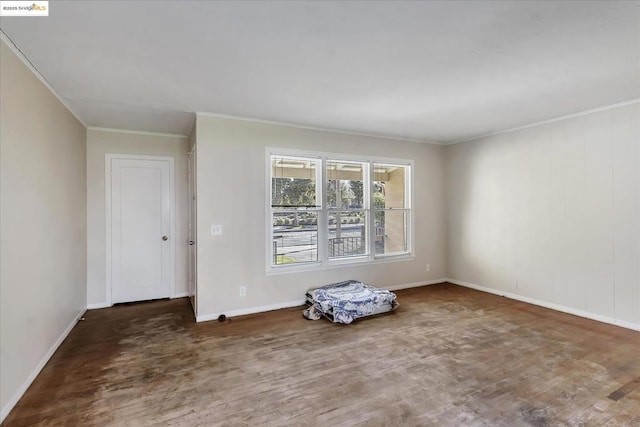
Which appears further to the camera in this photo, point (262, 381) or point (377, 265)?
point (377, 265)

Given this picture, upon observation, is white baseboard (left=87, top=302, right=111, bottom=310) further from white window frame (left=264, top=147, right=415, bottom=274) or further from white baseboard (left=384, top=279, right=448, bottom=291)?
white baseboard (left=384, top=279, right=448, bottom=291)

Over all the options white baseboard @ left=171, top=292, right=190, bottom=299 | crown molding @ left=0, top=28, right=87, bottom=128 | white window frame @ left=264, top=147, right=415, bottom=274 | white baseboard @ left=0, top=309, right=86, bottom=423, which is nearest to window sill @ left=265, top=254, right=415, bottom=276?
white window frame @ left=264, top=147, right=415, bottom=274

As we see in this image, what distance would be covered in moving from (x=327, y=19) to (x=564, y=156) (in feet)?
12.7

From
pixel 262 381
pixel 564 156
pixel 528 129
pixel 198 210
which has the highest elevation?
pixel 528 129

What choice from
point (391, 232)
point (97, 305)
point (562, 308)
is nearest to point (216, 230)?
point (97, 305)

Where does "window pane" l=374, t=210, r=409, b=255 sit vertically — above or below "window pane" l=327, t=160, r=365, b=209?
below

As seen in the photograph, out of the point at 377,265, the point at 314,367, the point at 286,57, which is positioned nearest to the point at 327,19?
the point at 286,57

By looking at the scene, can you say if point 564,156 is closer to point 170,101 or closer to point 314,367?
point 314,367

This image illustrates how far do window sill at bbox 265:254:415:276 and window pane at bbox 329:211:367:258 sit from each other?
4.6 inches

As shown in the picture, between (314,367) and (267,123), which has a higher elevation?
(267,123)

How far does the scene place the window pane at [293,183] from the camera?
14.1 ft

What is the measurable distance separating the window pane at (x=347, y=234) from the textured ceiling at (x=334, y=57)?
1608 mm

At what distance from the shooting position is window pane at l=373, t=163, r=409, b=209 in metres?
5.12

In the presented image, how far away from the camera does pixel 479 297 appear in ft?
15.6
